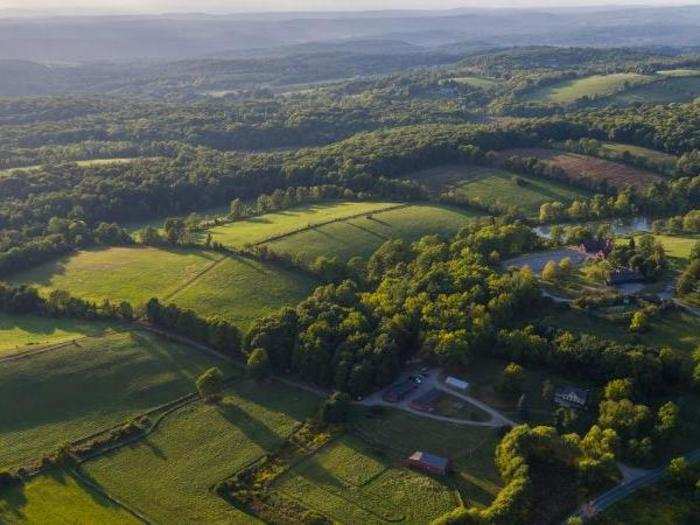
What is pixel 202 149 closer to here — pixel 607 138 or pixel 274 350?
pixel 607 138

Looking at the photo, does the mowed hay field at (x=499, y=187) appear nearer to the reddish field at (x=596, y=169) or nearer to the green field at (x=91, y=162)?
the reddish field at (x=596, y=169)

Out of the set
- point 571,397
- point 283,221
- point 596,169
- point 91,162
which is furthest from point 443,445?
point 91,162

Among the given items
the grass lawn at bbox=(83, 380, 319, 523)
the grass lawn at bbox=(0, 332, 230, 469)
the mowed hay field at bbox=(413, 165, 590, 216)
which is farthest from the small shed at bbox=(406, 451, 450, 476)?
the mowed hay field at bbox=(413, 165, 590, 216)

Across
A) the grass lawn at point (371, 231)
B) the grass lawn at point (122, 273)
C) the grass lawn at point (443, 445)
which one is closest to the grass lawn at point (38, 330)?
the grass lawn at point (122, 273)

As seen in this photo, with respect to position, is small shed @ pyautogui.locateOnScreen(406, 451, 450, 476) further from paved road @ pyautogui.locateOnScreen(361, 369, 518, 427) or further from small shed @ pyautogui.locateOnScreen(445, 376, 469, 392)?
small shed @ pyautogui.locateOnScreen(445, 376, 469, 392)

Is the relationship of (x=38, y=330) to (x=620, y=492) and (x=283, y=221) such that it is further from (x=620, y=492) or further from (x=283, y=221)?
(x=620, y=492)

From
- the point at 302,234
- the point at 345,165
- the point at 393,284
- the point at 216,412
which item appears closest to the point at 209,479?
the point at 216,412
